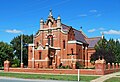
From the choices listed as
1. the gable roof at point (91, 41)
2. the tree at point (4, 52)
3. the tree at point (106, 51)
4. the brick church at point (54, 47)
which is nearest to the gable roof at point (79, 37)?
the gable roof at point (91, 41)

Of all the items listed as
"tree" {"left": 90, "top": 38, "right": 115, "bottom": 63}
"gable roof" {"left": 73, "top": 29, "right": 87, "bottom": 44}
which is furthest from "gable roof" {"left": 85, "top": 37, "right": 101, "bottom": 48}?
"tree" {"left": 90, "top": 38, "right": 115, "bottom": 63}

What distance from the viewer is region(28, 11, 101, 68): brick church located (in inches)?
2378

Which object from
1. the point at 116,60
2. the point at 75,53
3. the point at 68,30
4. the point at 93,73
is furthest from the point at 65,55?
the point at 93,73

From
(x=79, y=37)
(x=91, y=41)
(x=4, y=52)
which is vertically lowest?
(x=4, y=52)

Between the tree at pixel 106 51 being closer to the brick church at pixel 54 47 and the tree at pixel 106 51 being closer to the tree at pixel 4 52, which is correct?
the brick church at pixel 54 47

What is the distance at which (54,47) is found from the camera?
64.2 metres

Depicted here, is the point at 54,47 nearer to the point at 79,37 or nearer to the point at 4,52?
the point at 4,52

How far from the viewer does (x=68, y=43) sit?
6300 centimetres

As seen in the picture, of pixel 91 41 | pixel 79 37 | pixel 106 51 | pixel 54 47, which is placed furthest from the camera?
pixel 91 41

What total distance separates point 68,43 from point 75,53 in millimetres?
3160

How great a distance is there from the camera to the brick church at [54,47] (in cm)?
6041

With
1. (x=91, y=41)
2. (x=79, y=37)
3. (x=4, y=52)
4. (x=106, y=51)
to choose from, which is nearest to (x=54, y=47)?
(x=4, y=52)

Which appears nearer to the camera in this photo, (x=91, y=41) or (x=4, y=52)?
(x=4, y=52)

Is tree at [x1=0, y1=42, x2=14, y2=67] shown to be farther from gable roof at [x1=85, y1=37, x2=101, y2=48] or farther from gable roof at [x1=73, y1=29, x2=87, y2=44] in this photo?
gable roof at [x1=85, y1=37, x2=101, y2=48]
